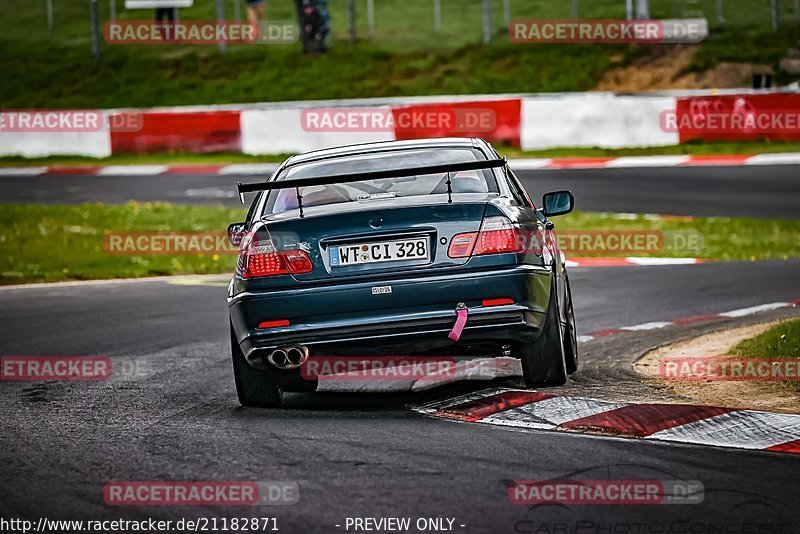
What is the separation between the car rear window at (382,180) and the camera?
8609 mm

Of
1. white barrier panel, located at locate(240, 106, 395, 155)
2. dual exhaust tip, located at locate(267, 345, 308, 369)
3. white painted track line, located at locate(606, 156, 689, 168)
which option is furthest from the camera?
white barrier panel, located at locate(240, 106, 395, 155)

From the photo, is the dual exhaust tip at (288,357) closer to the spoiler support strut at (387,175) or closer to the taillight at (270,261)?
the taillight at (270,261)

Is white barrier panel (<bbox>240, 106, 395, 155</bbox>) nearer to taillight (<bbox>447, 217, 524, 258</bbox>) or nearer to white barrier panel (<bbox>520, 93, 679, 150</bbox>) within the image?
white barrier panel (<bbox>520, 93, 679, 150</bbox>)

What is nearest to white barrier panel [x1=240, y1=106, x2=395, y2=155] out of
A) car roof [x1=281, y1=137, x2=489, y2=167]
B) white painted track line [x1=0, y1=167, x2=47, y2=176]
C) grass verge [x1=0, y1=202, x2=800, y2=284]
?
white painted track line [x1=0, y1=167, x2=47, y2=176]

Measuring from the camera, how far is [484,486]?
6.09 meters

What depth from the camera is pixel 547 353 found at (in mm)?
8414

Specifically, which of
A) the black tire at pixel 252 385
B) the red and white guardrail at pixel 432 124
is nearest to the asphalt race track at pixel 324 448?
the black tire at pixel 252 385

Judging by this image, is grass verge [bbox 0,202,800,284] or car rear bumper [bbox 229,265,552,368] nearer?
car rear bumper [bbox 229,265,552,368]

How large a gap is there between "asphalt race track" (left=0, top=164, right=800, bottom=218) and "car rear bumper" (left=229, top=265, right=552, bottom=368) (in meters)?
11.7

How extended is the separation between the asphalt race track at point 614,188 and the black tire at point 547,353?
11210mm

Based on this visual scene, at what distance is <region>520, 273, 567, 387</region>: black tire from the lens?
8359mm

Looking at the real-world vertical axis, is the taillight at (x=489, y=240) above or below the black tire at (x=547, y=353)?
above

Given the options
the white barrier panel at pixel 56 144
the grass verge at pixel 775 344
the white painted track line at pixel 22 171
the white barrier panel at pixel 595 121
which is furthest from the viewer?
the white barrier panel at pixel 56 144

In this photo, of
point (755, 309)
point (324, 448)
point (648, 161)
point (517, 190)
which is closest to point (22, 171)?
point (648, 161)
